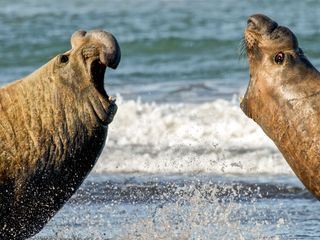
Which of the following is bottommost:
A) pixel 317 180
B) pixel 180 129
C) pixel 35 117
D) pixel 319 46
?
pixel 319 46

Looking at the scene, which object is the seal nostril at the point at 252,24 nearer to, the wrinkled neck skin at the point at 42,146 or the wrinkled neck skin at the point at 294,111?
the wrinkled neck skin at the point at 294,111

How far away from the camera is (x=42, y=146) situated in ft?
22.1

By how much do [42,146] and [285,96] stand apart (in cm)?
149

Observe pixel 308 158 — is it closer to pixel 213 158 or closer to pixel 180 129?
pixel 213 158

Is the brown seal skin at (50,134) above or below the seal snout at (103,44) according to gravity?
below

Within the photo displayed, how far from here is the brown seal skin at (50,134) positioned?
21.9 feet

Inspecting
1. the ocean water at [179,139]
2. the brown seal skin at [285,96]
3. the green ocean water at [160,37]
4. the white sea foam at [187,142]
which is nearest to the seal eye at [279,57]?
the brown seal skin at [285,96]

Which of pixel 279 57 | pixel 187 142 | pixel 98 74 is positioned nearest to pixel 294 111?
pixel 279 57

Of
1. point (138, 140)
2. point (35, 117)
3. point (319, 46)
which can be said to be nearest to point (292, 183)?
point (138, 140)

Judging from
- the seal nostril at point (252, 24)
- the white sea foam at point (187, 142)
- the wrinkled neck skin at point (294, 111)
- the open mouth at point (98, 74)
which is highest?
the seal nostril at point (252, 24)

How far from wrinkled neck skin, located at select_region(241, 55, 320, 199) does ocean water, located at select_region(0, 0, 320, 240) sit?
1798 mm

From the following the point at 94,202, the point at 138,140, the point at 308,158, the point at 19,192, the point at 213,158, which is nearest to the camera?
the point at 19,192

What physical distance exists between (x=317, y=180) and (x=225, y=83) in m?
12.1

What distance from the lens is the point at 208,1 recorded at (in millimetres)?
32719
